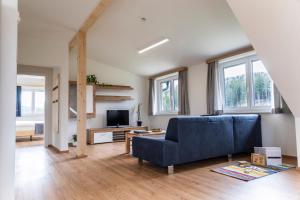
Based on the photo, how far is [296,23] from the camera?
2.14 m

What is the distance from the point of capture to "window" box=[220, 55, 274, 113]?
13.9 ft

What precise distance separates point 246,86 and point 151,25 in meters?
2.44

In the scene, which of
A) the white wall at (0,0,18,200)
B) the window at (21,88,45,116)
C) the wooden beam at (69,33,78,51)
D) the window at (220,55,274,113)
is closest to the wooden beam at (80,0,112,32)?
the wooden beam at (69,33,78,51)

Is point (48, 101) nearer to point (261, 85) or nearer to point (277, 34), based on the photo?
point (261, 85)

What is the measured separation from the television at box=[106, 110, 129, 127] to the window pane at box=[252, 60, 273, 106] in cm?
418

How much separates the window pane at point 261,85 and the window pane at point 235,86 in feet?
0.81

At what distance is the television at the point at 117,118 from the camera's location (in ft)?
22.7

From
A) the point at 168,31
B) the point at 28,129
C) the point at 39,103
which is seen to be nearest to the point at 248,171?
the point at 168,31

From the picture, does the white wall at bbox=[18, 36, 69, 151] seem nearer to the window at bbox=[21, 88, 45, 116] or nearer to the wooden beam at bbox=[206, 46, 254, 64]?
the wooden beam at bbox=[206, 46, 254, 64]

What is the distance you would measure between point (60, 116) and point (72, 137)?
1.55m

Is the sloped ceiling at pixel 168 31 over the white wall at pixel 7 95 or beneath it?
over

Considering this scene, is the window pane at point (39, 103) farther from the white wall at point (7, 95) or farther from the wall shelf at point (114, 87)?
the white wall at point (7, 95)

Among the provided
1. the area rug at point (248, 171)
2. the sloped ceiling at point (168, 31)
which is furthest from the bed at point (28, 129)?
the area rug at point (248, 171)

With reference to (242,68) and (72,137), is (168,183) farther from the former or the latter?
(72,137)
